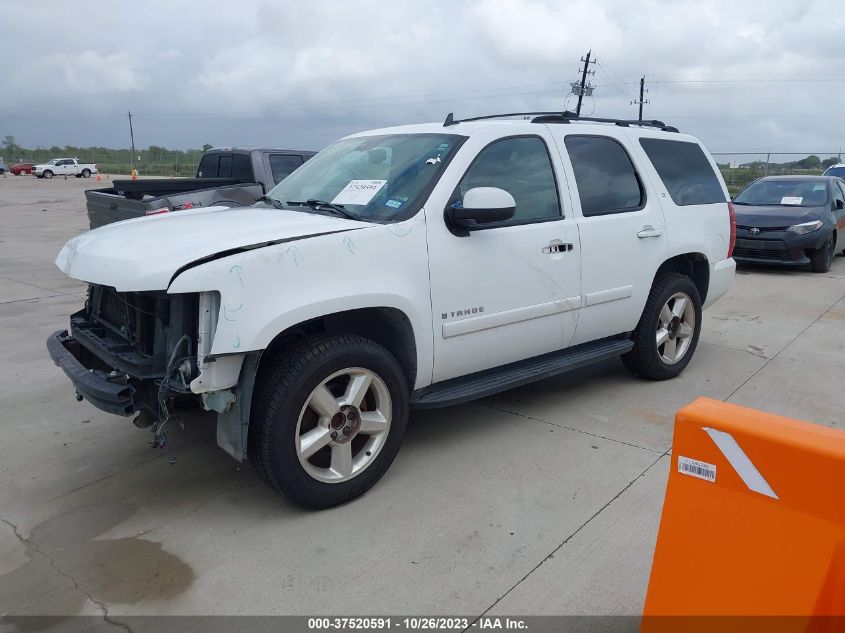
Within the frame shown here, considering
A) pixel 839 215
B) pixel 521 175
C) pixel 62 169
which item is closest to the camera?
pixel 521 175

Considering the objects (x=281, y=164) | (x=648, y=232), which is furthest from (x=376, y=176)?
(x=281, y=164)

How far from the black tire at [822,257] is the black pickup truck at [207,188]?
7.95 m

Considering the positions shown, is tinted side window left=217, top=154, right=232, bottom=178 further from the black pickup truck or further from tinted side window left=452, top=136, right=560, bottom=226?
tinted side window left=452, top=136, right=560, bottom=226

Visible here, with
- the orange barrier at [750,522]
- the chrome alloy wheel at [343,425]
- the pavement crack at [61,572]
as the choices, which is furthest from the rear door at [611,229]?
the pavement crack at [61,572]

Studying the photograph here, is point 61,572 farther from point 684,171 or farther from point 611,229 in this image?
point 684,171

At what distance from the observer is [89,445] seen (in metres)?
4.29

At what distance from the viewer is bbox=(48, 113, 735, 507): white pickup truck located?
10.3 feet

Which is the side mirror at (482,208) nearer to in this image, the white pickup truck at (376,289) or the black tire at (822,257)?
the white pickup truck at (376,289)

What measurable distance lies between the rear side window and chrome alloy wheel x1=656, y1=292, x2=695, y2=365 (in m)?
0.76

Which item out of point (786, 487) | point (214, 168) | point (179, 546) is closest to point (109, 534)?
point (179, 546)

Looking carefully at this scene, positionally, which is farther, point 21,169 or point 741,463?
point 21,169

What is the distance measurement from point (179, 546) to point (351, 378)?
3.58ft

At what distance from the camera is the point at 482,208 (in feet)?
12.0

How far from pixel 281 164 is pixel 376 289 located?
692 cm
